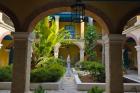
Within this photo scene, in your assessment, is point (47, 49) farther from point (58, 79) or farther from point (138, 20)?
point (138, 20)

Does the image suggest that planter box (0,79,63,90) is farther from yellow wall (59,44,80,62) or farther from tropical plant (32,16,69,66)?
yellow wall (59,44,80,62)

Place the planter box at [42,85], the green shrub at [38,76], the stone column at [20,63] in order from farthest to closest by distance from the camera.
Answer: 1. the green shrub at [38,76]
2. the planter box at [42,85]
3. the stone column at [20,63]

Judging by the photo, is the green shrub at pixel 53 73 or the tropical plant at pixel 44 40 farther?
the tropical plant at pixel 44 40

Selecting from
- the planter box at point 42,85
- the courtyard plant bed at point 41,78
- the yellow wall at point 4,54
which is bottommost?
the planter box at point 42,85

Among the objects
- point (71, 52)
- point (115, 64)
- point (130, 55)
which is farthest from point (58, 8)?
point (71, 52)

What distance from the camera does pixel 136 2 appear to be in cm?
854

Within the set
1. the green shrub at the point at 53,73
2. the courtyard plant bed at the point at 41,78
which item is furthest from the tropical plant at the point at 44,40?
the courtyard plant bed at the point at 41,78

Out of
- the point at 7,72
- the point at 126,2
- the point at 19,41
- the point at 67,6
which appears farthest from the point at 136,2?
the point at 7,72

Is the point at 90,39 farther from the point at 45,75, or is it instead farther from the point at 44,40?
the point at 45,75

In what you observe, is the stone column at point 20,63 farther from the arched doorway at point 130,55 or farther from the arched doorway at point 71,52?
the arched doorway at point 71,52

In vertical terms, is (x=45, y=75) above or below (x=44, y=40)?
below

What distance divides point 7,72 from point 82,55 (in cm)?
1706

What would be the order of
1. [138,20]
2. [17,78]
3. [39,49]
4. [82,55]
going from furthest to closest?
[82,55] < [138,20] < [39,49] < [17,78]

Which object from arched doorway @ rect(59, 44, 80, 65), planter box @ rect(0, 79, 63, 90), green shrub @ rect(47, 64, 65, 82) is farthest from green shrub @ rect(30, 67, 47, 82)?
arched doorway @ rect(59, 44, 80, 65)
